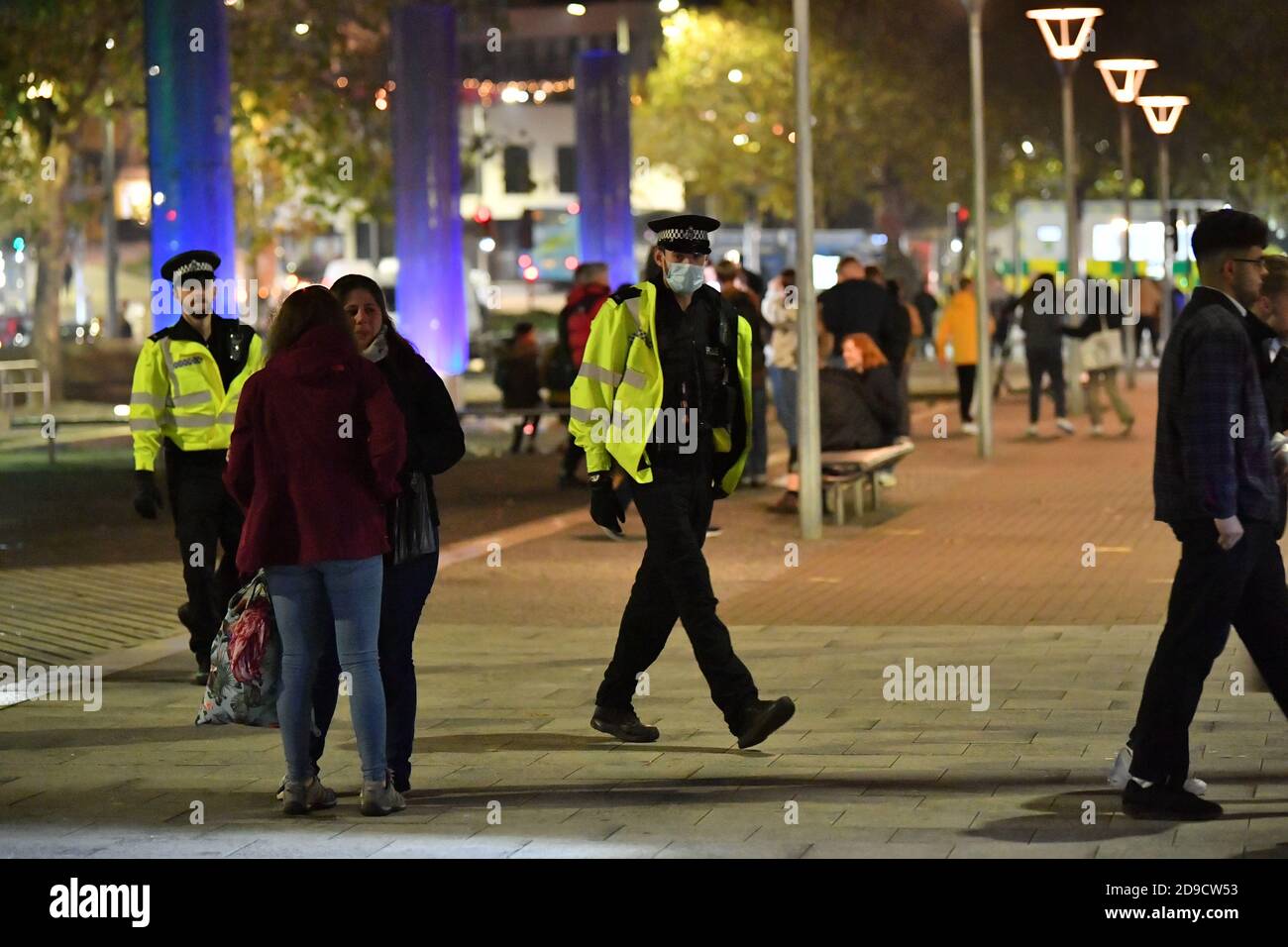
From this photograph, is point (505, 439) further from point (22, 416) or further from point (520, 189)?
point (520, 189)

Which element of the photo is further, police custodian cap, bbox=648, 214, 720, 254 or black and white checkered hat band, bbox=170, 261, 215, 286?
black and white checkered hat band, bbox=170, 261, 215, 286

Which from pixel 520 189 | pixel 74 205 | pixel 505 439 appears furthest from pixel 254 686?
pixel 74 205

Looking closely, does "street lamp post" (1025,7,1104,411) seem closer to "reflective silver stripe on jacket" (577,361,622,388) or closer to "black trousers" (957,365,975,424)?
"black trousers" (957,365,975,424)

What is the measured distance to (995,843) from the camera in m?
6.96

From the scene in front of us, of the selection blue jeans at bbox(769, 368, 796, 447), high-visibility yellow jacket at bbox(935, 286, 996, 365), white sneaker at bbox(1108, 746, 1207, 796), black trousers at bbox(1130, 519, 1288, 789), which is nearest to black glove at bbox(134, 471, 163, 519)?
white sneaker at bbox(1108, 746, 1207, 796)

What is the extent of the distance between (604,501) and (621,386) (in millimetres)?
412

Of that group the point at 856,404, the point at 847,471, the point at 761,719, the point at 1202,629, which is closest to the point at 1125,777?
the point at 1202,629

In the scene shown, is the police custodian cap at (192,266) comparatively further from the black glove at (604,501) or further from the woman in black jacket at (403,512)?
the black glove at (604,501)

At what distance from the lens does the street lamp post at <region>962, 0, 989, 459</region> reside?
76.7ft

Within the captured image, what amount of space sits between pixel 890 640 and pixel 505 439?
16.5m

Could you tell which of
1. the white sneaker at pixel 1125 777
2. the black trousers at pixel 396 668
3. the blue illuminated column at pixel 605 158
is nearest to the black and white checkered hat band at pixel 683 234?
the black trousers at pixel 396 668

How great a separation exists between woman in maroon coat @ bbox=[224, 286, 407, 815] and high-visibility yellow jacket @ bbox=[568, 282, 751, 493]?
47.9 inches

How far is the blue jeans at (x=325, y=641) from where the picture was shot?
292 inches

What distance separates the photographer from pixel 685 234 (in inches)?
335
